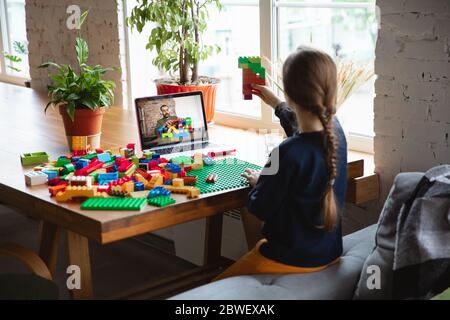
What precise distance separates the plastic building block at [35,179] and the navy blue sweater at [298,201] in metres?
0.73

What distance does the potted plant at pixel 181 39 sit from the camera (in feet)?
11.1

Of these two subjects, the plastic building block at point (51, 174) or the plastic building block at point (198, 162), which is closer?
the plastic building block at point (51, 174)

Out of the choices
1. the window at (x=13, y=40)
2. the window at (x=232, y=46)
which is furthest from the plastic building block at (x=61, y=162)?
the window at (x=13, y=40)

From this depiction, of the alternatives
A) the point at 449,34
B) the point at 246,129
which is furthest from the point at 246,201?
the point at 246,129

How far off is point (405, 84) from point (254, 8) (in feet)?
3.78

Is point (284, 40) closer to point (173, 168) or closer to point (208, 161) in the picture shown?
point (208, 161)

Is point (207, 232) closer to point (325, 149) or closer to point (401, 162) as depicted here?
point (401, 162)

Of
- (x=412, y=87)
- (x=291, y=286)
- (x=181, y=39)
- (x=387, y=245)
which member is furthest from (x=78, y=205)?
(x=181, y=39)

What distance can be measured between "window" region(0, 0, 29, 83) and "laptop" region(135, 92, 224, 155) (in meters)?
2.90

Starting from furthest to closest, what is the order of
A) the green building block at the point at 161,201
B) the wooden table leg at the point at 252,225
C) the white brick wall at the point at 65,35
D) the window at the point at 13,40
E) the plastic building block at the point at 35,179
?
the window at the point at 13,40
the white brick wall at the point at 65,35
the wooden table leg at the point at 252,225
the plastic building block at the point at 35,179
the green building block at the point at 161,201

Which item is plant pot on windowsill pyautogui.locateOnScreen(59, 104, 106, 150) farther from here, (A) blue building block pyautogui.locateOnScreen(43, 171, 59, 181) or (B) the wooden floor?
(B) the wooden floor

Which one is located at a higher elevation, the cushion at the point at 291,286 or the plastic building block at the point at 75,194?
the plastic building block at the point at 75,194

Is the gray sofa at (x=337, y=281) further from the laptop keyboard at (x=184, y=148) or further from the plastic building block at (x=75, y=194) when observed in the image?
the laptop keyboard at (x=184, y=148)

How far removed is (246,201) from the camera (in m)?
2.40
